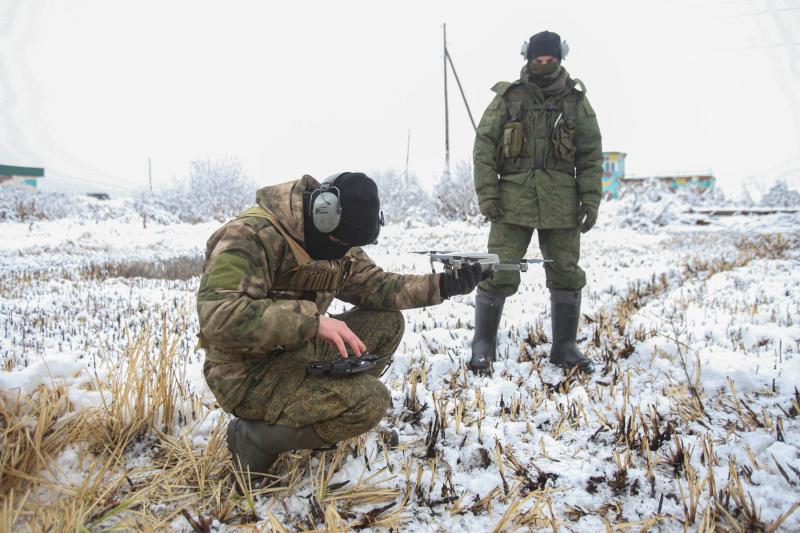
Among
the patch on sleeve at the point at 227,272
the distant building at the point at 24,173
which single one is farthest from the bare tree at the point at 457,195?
the distant building at the point at 24,173

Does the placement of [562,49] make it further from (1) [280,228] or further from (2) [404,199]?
(2) [404,199]

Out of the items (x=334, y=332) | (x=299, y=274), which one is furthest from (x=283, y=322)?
(x=299, y=274)

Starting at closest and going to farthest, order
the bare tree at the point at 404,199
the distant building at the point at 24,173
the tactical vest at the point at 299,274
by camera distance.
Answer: the tactical vest at the point at 299,274, the bare tree at the point at 404,199, the distant building at the point at 24,173

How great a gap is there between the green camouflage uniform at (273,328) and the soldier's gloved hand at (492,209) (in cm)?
160

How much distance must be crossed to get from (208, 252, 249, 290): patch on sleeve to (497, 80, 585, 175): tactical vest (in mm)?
2298

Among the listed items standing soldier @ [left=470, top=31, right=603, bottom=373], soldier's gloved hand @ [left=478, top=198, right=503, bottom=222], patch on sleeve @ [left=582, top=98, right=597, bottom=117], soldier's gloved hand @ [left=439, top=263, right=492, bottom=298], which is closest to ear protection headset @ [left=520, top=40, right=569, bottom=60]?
standing soldier @ [left=470, top=31, right=603, bottom=373]

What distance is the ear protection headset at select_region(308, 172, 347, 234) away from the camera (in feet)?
6.17

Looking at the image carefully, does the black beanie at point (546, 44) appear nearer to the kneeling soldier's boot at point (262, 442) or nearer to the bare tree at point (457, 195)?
the kneeling soldier's boot at point (262, 442)

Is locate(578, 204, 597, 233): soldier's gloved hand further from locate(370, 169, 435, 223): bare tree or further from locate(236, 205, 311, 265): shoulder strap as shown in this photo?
locate(370, 169, 435, 223): bare tree

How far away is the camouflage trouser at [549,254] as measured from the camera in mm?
3473

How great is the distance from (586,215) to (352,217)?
215 cm

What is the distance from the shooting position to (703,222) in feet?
53.4

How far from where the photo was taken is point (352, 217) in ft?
6.30

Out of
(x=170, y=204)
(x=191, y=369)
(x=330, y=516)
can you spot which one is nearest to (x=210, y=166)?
(x=170, y=204)
